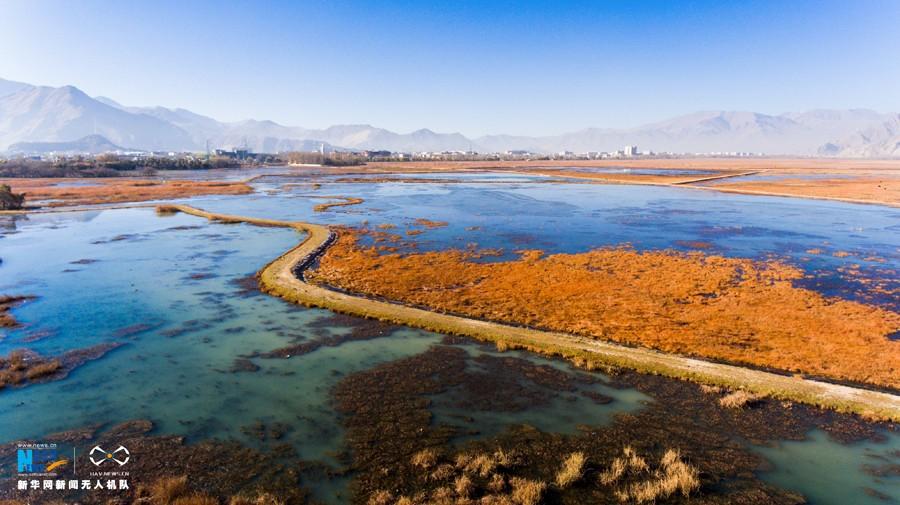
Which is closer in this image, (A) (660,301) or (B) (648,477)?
(B) (648,477)

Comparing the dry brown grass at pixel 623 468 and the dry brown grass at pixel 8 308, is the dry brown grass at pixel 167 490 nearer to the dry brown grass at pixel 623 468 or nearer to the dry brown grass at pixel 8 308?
the dry brown grass at pixel 623 468

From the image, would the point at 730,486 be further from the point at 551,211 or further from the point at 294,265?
the point at 551,211

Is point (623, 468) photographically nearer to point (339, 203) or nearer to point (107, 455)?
point (107, 455)

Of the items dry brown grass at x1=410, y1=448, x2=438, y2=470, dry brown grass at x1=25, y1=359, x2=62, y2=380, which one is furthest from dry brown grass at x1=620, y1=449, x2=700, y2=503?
dry brown grass at x1=25, y1=359, x2=62, y2=380

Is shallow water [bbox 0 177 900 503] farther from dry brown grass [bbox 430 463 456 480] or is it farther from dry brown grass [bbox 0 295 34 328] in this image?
dry brown grass [bbox 430 463 456 480]

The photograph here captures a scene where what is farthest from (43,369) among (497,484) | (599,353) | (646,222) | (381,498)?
(646,222)

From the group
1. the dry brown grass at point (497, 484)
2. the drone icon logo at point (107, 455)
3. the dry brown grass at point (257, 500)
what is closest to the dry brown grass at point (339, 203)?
the drone icon logo at point (107, 455)

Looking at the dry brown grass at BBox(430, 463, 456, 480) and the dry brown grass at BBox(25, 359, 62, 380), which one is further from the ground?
the dry brown grass at BBox(25, 359, 62, 380)

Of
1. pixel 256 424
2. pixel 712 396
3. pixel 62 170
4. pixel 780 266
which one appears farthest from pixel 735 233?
pixel 62 170
